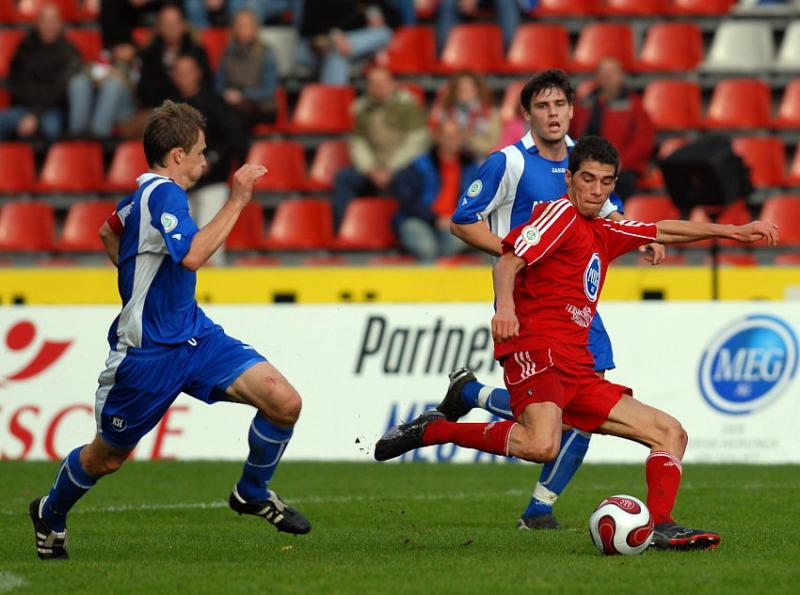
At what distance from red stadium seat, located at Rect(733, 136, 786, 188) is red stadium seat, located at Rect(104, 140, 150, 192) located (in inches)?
243

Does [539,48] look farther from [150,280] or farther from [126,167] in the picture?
[150,280]

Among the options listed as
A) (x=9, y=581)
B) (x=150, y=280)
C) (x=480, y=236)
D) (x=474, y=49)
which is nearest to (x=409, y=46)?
(x=474, y=49)

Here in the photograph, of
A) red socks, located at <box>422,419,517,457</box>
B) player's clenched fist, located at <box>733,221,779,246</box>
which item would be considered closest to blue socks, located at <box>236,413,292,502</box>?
red socks, located at <box>422,419,517,457</box>

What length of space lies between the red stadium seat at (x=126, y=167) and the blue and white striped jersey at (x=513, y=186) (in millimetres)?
9064

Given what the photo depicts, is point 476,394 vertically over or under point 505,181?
under

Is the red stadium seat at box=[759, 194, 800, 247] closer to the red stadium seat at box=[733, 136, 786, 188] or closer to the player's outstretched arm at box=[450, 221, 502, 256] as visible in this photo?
the red stadium seat at box=[733, 136, 786, 188]

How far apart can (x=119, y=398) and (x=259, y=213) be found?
29.9 feet

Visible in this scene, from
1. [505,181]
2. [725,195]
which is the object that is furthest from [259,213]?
[505,181]

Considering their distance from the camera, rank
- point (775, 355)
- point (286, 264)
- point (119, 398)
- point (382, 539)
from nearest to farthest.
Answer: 1. point (119, 398)
2. point (382, 539)
3. point (775, 355)
4. point (286, 264)

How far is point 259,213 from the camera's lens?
16.0 meters

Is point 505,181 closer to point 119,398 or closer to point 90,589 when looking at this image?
point 119,398

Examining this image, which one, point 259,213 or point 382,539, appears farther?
point 259,213

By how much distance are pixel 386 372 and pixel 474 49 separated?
243 inches

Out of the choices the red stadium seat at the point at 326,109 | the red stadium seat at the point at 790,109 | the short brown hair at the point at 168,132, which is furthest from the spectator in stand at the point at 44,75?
the short brown hair at the point at 168,132
